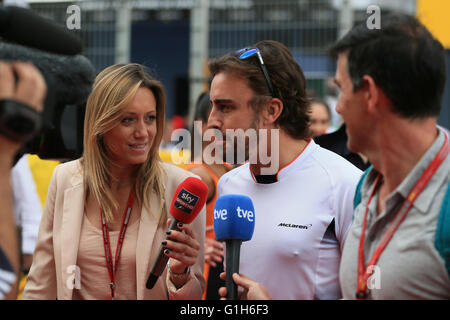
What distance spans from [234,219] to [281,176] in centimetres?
57

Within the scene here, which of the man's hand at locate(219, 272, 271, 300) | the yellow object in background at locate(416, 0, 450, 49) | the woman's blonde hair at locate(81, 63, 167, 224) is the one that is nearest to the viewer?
the man's hand at locate(219, 272, 271, 300)

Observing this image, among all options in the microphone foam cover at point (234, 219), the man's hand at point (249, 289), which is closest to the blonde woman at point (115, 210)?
the microphone foam cover at point (234, 219)

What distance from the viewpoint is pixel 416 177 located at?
2014 millimetres

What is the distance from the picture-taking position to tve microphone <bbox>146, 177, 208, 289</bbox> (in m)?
2.72

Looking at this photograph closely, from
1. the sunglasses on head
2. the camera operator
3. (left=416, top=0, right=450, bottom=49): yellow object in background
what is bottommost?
the camera operator

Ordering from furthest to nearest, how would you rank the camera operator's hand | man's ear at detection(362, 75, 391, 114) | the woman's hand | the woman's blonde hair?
1. the woman's blonde hair
2. the woman's hand
3. man's ear at detection(362, 75, 391, 114)
4. the camera operator's hand

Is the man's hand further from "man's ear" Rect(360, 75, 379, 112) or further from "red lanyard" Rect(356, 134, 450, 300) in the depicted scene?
"man's ear" Rect(360, 75, 379, 112)

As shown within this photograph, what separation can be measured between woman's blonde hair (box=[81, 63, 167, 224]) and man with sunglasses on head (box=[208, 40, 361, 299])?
1.30ft

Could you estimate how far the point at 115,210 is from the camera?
3.27 meters

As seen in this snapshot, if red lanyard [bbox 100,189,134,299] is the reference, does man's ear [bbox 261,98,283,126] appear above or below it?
above

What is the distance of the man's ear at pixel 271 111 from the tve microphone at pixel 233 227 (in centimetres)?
65

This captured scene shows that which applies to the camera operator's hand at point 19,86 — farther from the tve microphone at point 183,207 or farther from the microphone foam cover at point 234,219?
the tve microphone at point 183,207

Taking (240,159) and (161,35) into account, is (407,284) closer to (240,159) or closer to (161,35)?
(240,159)

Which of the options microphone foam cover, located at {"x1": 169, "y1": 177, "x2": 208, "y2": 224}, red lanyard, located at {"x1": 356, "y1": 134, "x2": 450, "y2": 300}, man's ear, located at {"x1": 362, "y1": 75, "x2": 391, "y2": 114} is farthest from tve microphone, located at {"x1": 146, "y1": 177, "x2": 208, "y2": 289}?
man's ear, located at {"x1": 362, "y1": 75, "x2": 391, "y2": 114}
